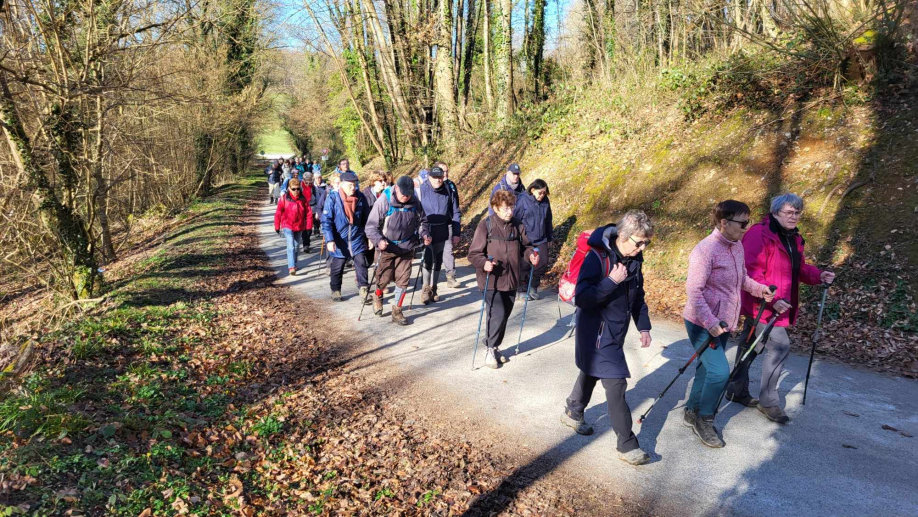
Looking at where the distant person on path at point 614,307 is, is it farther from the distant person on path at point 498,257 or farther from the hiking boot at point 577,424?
the distant person on path at point 498,257

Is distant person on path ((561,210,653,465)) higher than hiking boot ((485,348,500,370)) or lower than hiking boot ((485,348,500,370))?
higher

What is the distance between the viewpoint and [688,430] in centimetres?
519

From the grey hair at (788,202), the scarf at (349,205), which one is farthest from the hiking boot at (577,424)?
the scarf at (349,205)

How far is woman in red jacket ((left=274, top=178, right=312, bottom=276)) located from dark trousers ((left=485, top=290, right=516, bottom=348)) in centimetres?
667

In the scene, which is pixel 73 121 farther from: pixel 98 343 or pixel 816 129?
pixel 816 129

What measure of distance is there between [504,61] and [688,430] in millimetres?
16362

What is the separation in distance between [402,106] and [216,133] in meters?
11.6

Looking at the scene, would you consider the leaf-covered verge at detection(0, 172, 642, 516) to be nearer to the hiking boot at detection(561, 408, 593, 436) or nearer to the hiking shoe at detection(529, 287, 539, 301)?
the hiking boot at detection(561, 408, 593, 436)

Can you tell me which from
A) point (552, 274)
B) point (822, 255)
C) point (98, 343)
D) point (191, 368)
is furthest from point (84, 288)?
point (822, 255)

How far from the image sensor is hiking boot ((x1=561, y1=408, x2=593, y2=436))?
203 inches

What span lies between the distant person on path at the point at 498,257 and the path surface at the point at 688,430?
641mm

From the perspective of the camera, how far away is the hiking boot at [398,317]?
27.8 ft

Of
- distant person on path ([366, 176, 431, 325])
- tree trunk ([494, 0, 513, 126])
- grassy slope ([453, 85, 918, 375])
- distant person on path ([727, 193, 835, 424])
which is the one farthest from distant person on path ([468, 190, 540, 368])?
tree trunk ([494, 0, 513, 126])

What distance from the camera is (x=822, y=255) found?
8.62 meters
